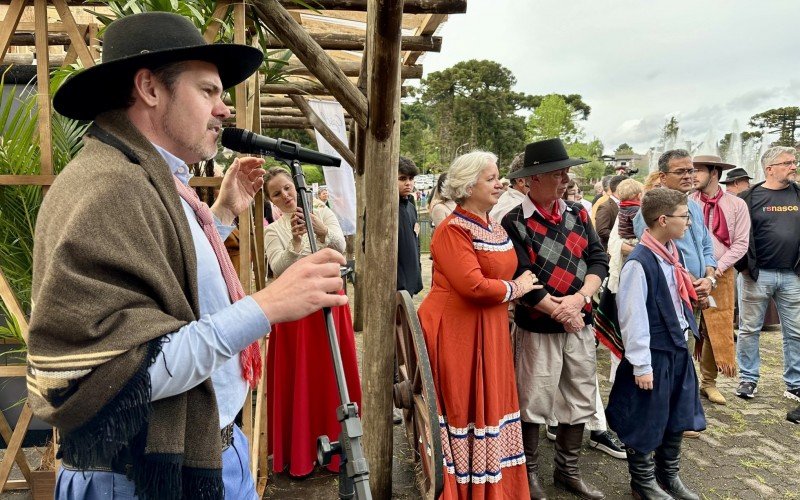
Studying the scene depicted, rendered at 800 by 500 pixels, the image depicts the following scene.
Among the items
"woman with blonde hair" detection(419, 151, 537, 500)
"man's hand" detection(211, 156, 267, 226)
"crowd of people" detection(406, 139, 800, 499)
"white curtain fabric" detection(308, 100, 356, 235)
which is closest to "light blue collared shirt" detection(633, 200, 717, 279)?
"crowd of people" detection(406, 139, 800, 499)

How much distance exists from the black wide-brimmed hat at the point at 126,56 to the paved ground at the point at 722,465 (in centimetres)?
290

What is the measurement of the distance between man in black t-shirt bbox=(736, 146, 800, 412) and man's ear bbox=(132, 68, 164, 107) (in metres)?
5.31

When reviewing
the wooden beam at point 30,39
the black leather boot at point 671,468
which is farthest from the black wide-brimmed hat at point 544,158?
the wooden beam at point 30,39

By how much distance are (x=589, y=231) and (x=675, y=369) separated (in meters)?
0.95

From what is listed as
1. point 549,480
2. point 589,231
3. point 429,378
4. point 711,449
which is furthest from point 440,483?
point 711,449

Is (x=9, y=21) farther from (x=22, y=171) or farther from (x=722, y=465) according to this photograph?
(x=722, y=465)

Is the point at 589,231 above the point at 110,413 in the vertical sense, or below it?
above

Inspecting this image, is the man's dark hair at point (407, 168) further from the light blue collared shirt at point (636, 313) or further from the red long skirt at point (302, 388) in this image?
the light blue collared shirt at point (636, 313)

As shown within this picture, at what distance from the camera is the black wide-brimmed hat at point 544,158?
126 inches

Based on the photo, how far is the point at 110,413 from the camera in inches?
40.7

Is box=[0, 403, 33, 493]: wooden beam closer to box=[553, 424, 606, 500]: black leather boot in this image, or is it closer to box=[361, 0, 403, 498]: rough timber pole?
box=[361, 0, 403, 498]: rough timber pole

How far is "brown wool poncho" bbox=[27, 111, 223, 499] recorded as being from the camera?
3.28ft

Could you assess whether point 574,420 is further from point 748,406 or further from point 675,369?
point 748,406

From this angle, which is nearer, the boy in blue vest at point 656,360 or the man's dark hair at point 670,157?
the boy in blue vest at point 656,360
